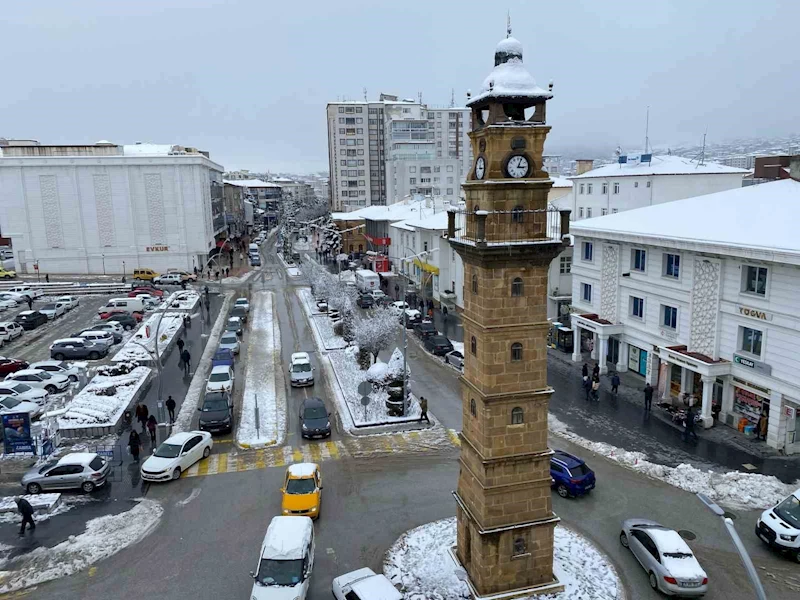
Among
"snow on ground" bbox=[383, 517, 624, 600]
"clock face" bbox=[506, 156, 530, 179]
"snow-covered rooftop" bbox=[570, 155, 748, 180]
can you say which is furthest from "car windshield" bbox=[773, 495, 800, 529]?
"snow-covered rooftop" bbox=[570, 155, 748, 180]

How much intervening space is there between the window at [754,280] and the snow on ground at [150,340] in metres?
29.8

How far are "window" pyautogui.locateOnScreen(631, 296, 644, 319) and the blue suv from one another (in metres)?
14.5

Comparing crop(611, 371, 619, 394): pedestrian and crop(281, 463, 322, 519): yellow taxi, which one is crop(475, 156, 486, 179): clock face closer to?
crop(281, 463, 322, 519): yellow taxi

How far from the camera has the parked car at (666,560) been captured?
609 inches

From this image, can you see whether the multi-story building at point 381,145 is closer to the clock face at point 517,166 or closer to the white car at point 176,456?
the white car at point 176,456

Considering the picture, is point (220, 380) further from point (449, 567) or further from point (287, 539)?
point (449, 567)

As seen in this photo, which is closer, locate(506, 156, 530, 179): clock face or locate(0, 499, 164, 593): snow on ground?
locate(506, 156, 530, 179): clock face

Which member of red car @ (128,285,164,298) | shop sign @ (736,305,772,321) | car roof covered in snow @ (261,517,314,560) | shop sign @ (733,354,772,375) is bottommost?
car roof covered in snow @ (261,517,314,560)

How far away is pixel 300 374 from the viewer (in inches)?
1348

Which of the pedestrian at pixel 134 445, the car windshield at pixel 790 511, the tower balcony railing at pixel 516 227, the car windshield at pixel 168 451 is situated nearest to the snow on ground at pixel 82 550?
the car windshield at pixel 168 451

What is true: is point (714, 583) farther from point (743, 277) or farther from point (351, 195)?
point (351, 195)

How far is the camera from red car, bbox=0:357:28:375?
36406 mm

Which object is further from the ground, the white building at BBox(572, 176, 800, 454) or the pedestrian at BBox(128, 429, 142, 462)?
the white building at BBox(572, 176, 800, 454)

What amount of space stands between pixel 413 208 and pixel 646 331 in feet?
165
